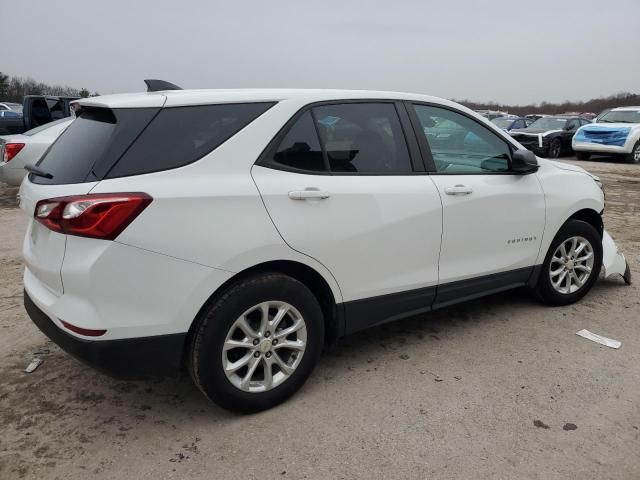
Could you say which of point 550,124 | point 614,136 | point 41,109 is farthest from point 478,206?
point 550,124

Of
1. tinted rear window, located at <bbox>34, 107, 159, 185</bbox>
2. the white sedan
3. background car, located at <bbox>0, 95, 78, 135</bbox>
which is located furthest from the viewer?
background car, located at <bbox>0, 95, 78, 135</bbox>

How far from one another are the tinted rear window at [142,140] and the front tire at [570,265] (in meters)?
2.69

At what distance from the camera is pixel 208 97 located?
2.72 meters

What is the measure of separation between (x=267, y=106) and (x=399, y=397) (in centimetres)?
176

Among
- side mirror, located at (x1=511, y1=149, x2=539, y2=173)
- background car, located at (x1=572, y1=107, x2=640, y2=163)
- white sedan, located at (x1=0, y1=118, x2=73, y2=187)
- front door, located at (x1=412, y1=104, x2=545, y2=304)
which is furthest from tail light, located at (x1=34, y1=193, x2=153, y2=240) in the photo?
background car, located at (x1=572, y1=107, x2=640, y2=163)

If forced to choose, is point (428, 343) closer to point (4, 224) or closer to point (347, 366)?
point (347, 366)

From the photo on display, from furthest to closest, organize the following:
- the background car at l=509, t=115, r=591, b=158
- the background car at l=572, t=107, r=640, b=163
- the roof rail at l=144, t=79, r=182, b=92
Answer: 1. the background car at l=509, t=115, r=591, b=158
2. the background car at l=572, t=107, r=640, b=163
3. the roof rail at l=144, t=79, r=182, b=92

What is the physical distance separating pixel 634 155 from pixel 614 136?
998 mm

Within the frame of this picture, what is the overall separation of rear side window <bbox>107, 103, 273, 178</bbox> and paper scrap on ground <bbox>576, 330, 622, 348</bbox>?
2.79 meters

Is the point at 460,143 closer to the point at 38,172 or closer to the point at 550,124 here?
the point at 38,172

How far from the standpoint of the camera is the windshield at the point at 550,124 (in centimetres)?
1970

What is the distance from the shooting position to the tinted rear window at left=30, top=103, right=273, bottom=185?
95.9 inches

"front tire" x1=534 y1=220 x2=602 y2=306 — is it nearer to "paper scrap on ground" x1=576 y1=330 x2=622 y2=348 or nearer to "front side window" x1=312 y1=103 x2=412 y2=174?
"paper scrap on ground" x1=576 y1=330 x2=622 y2=348

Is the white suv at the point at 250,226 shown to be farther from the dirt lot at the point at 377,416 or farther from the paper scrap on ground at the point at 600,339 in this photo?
the paper scrap on ground at the point at 600,339
